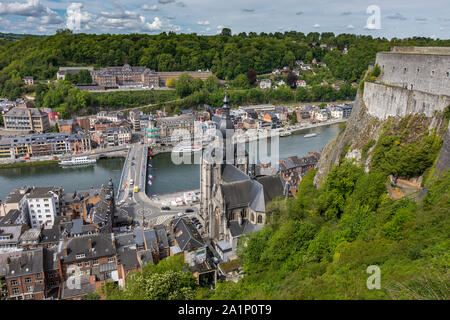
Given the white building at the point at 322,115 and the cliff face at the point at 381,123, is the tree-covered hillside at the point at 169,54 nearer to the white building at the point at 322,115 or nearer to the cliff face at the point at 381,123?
the white building at the point at 322,115

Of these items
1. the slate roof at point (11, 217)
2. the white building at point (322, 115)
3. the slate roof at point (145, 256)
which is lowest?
the slate roof at point (145, 256)

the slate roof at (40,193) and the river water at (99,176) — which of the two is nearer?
the slate roof at (40,193)

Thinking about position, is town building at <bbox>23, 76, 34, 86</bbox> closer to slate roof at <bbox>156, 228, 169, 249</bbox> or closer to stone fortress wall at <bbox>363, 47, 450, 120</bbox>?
slate roof at <bbox>156, 228, 169, 249</bbox>

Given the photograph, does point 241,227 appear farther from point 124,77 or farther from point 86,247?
point 124,77

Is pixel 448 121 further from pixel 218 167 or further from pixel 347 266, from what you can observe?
pixel 218 167

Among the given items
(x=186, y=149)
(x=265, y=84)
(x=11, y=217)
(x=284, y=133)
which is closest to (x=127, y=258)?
(x=11, y=217)

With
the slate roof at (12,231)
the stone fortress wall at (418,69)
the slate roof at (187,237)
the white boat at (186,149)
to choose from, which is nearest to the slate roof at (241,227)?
the slate roof at (187,237)
